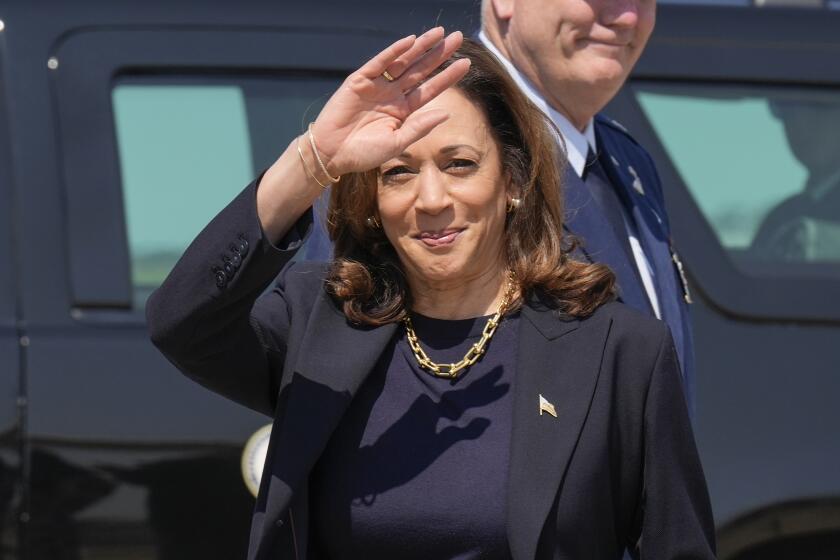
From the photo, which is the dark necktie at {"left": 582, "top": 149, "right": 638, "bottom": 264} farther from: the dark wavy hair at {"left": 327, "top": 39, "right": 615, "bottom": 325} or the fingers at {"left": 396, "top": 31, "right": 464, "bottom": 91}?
the fingers at {"left": 396, "top": 31, "right": 464, "bottom": 91}

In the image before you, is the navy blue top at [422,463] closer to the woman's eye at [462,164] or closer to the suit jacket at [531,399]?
the suit jacket at [531,399]

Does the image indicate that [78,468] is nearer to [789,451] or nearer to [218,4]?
[218,4]

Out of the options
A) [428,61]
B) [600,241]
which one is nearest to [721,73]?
[600,241]

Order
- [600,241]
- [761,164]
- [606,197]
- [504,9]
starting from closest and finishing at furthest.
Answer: [600,241] < [606,197] < [504,9] < [761,164]

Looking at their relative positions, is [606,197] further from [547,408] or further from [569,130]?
[547,408]

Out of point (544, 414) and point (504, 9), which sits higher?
point (504, 9)

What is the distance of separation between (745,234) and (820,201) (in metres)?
0.21

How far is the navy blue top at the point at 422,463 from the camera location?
7.01 ft

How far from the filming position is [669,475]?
221 centimetres

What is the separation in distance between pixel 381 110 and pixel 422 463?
0.52 m

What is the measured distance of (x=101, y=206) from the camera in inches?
123

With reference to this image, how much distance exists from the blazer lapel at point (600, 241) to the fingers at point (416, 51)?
1.79 ft

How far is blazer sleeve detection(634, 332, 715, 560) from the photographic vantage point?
220 centimetres

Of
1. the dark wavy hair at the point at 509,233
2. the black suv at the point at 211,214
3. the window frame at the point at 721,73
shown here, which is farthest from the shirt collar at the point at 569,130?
the window frame at the point at 721,73
